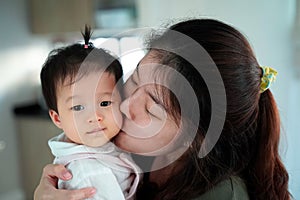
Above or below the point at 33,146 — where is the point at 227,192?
above

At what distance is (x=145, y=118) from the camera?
0.97m

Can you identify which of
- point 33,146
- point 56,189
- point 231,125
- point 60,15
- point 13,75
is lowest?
point 33,146

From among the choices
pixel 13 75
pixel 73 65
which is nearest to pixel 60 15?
pixel 13 75

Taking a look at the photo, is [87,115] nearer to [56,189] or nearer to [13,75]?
[56,189]

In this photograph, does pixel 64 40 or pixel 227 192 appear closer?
pixel 227 192

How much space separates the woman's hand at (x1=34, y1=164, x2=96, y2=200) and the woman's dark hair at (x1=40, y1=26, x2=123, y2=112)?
16 centimetres

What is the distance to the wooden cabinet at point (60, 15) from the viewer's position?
8.70ft

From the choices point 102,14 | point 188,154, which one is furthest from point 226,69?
point 102,14

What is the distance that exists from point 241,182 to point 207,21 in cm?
41

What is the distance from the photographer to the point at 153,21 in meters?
2.26

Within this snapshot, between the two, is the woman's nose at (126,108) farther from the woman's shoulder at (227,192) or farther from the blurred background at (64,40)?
the blurred background at (64,40)

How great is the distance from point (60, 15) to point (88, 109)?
6.53ft

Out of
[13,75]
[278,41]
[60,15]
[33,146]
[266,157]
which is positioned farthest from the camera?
[13,75]

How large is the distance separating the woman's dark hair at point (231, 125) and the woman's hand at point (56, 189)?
205 mm
